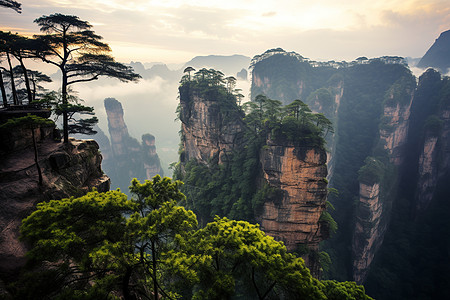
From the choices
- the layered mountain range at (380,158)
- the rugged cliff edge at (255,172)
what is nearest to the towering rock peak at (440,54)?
the layered mountain range at (380,158)

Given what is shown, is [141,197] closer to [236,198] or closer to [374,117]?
[236,198]

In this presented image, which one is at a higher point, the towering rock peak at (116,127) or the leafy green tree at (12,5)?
the leafy green tree at (12,5)

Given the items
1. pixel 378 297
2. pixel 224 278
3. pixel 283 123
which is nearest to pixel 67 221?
pixel 224 278

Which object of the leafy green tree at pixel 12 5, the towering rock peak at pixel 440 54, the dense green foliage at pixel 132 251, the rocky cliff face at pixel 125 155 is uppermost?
the towering rock peak at pixel 440 54

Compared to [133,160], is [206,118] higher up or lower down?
higher up

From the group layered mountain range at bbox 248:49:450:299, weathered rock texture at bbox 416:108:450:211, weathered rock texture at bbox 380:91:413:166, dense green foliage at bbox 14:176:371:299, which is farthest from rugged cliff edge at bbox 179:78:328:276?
weathered rock texture at bbox 380:91:413:166

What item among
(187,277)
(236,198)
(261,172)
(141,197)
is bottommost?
(236,198)

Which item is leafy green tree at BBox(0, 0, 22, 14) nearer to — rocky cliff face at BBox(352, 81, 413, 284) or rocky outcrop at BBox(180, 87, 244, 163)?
rocky outcrop at BBox(180, 87, 244, 163)

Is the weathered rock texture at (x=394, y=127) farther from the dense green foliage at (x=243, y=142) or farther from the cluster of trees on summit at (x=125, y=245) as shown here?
the cluster of trees on summit at (x=125, y=245)
